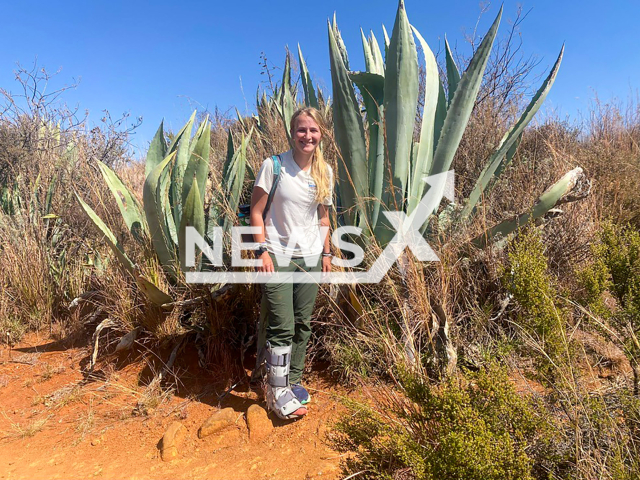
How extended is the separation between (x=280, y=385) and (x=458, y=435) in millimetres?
1069

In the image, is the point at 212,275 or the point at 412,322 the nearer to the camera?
the point at 412,322

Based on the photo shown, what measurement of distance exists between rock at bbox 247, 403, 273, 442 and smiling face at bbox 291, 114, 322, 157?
4.17 ft

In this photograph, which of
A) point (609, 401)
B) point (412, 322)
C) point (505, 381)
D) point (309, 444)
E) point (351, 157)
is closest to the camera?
point (505, 381)

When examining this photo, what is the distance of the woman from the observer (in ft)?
6.36

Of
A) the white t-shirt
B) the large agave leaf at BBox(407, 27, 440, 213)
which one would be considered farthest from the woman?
the large agave leaf at BBox(407, 27, 440, 213)

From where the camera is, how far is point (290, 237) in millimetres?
1985

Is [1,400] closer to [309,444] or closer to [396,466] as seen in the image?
[309,444]

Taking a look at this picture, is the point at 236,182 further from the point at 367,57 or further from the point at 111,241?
the point at 367,57

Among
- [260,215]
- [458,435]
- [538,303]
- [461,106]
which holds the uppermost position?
[461,106]

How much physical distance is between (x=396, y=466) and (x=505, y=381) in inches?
16.8

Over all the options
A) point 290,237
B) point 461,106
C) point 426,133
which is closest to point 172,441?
point 290,237

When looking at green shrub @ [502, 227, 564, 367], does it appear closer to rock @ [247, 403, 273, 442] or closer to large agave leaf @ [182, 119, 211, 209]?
rock @ [247, 403, 273, 442]

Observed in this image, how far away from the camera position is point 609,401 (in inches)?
55.3

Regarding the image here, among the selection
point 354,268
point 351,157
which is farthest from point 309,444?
point 351,157
